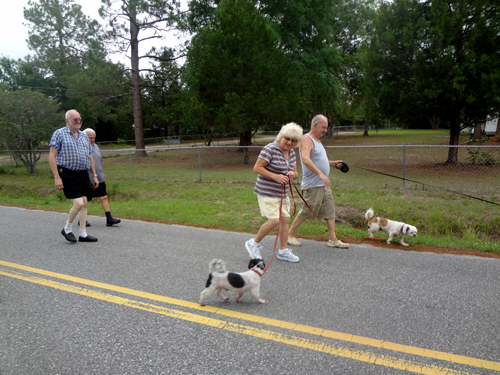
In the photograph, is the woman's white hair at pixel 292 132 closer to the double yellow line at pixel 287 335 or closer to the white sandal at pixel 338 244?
the white sandal at pixel 338 244

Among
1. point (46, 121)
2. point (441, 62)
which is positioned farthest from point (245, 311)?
point (46, 121)

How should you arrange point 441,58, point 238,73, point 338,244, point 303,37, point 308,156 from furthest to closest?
point 303,37, point 238,73, point 441,58, point 338,244, point 308,156

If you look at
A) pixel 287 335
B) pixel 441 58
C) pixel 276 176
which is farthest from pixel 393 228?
pixel 441 58

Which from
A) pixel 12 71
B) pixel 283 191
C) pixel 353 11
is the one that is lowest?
pixel 283 191

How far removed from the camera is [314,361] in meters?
2.62

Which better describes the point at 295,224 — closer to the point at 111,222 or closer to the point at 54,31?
the point at 111,222

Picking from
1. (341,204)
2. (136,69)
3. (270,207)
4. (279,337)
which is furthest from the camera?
(136,69)

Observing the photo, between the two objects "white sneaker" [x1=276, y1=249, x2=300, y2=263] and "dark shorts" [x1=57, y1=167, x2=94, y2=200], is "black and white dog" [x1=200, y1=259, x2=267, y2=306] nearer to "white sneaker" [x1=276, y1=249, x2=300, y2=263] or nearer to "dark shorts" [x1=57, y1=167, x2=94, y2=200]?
"white sneaker" [x1=276, y1=249, x2=300, y2=263]

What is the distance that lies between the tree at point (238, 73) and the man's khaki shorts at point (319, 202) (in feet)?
39.7

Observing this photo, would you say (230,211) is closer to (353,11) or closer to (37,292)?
(37,292)

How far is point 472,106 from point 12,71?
177 ft

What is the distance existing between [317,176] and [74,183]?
3.88m

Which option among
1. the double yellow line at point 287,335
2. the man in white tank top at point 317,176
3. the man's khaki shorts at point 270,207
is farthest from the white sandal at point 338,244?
the double yellow line at point 287,335

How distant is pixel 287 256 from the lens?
4797 millimetres
